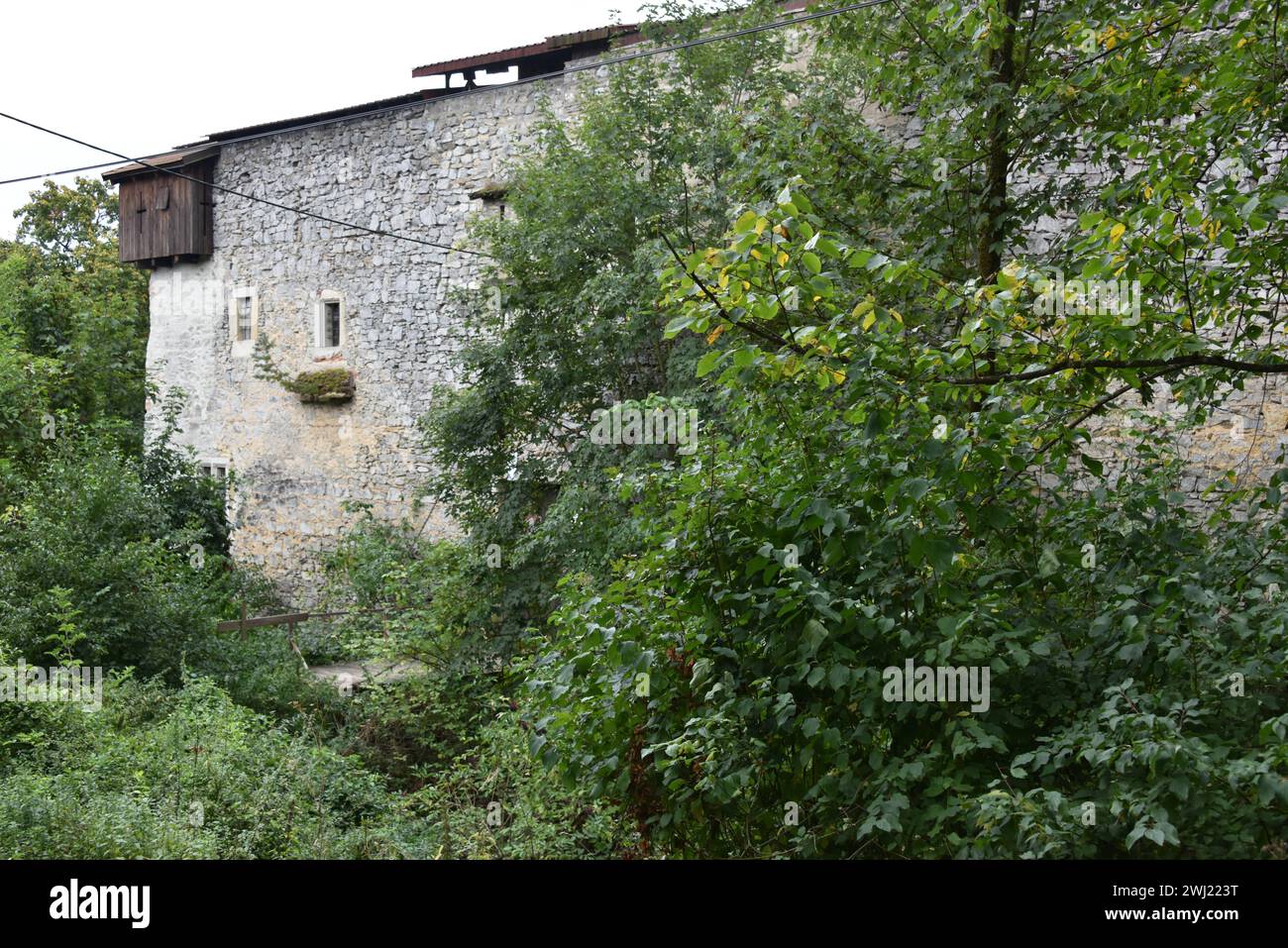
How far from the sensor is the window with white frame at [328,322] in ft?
50.0

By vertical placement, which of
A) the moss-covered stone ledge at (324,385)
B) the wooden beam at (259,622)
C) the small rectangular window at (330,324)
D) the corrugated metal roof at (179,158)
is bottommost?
the wooden beam at (259,622)

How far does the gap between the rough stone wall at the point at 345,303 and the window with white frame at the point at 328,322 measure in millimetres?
130

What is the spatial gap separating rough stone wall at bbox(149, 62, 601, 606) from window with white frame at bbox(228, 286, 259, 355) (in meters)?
0.09

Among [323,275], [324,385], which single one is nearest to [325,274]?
[323,275]

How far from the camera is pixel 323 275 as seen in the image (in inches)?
603

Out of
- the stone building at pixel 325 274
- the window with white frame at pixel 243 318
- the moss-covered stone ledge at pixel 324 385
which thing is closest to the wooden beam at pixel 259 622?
the stone building at pixel 325 274

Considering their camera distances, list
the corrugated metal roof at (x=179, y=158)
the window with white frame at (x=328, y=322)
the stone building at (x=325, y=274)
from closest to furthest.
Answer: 1. the stone building at (x=325, y=274)
2. the window with white frame at (x=328, y=322)
3. the corrugated metal roof at (x=179, y=158)

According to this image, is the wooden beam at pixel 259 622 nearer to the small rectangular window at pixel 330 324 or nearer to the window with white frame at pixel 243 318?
the small rectangular window at pixel 330 324

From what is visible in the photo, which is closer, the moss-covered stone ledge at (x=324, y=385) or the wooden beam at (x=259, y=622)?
the wooden beam at (x=259, y=622)

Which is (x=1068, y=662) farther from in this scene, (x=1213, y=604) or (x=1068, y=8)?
(x=1068, y=8)

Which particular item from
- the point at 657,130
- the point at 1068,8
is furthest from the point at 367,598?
the point at 1068,8

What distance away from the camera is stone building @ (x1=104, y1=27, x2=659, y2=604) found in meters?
13.7

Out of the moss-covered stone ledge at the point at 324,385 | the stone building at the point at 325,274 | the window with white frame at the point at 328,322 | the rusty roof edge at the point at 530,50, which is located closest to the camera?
the rusty roof edge at the point at 530,50

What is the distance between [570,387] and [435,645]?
2.90 metres
